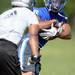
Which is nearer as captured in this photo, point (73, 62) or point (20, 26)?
point (20, 26)

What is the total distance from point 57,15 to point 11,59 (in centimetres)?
147

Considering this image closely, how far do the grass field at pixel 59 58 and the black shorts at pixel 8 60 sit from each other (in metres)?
3.80

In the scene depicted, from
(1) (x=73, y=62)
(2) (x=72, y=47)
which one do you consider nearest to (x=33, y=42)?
(1) (x=73, y=62)

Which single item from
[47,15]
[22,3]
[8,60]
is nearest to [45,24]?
[22,3]

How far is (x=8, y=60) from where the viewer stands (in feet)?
18.4

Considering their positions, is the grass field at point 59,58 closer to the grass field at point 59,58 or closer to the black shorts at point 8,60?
the grass field at point 59,58

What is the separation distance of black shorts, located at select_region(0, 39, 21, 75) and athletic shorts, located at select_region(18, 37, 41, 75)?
1.90 ft

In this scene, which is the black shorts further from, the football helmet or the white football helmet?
the football helmet

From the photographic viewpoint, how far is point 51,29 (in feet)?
21.2

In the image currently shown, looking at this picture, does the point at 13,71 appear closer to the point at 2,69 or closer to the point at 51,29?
the point at 2,69

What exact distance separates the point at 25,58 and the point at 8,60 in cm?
86

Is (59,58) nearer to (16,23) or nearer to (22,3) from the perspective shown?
(22,3)

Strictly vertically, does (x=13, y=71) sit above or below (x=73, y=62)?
above

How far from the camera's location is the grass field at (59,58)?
994 cm
